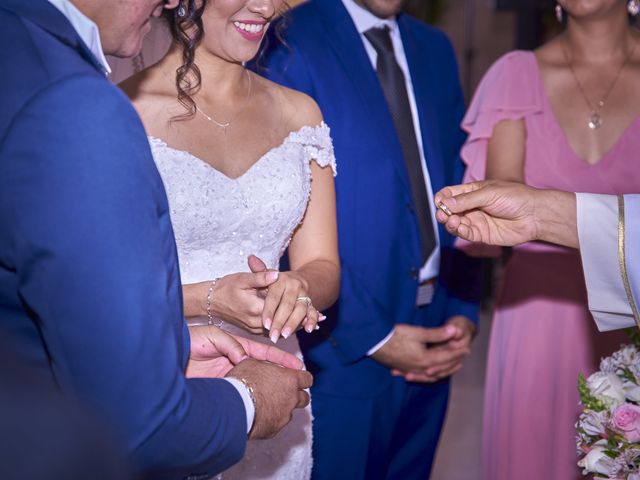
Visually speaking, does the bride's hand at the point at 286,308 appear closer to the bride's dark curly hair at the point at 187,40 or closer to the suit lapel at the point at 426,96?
the bride's dark curly hair at the point at 187,40

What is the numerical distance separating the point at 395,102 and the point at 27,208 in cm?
192

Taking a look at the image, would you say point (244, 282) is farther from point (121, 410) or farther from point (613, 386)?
point (613, 386)

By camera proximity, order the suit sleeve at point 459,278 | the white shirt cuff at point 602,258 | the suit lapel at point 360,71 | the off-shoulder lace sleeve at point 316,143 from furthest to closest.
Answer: the suit sleeve at point 459,278 < the suit lapel at point 360,71 < the off-shoulder lace sleeve at point 316,143 < the white shirt cuff at point 602,258

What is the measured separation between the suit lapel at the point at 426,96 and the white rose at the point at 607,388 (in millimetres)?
1129

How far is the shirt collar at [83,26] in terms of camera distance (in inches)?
50.8

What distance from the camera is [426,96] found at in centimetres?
295

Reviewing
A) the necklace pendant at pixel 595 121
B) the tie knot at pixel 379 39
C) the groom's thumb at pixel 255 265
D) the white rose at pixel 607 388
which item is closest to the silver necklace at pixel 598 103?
the necklace pendant at pixel 595 121

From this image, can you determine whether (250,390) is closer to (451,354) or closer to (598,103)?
(451,354)

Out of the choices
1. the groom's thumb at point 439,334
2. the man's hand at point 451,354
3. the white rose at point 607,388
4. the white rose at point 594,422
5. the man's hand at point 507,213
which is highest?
the man's hand at point 507,213

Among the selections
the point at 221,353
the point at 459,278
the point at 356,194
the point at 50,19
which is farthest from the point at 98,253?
the point at 459,278

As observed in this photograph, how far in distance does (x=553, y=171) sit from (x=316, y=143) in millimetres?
837

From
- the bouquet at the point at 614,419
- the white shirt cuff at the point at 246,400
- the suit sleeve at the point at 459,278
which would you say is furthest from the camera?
the suit sleeve at the point at 459,278

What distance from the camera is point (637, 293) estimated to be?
1.91m

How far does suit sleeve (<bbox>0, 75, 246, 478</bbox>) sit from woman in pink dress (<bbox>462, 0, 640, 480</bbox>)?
1.73 m
